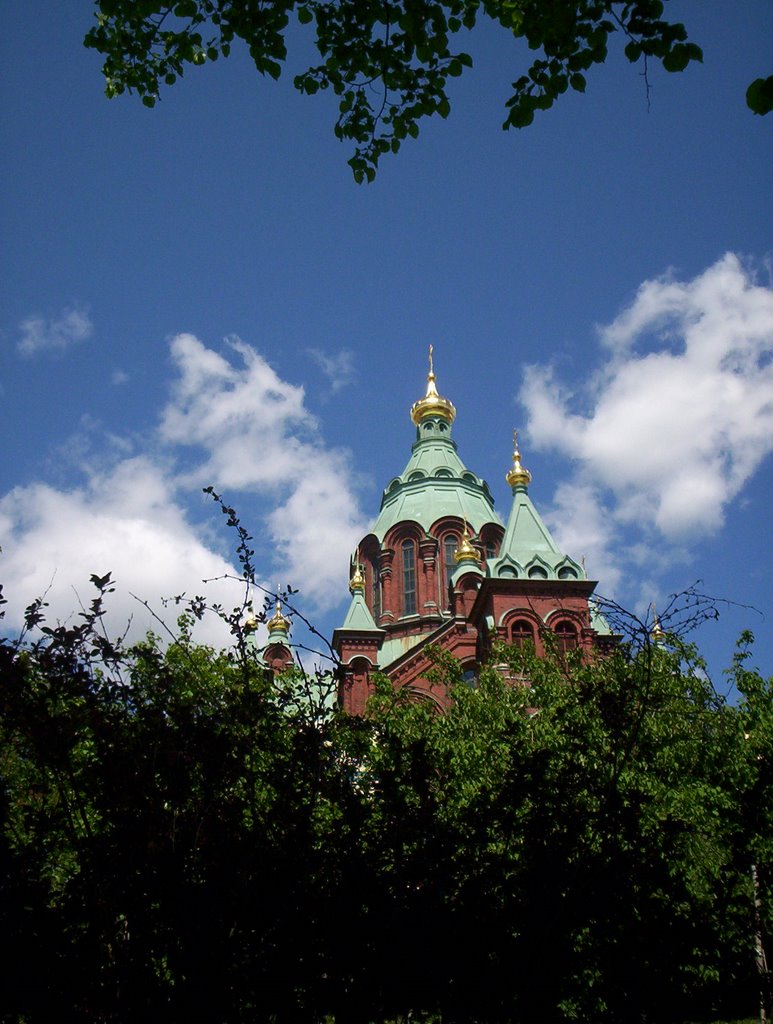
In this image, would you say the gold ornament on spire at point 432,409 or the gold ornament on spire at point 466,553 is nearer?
the gold ornament on spire at point 466,553

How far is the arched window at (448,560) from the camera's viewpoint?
39.8 metres

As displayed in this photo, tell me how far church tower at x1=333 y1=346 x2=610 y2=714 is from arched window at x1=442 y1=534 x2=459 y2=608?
2.0 inches

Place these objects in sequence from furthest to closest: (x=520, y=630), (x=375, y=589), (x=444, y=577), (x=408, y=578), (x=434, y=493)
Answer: (x=434, y=493)
(x=375, y=589)
(x=408, y=578)
(x=444, y=577)
(x=520, y=630)

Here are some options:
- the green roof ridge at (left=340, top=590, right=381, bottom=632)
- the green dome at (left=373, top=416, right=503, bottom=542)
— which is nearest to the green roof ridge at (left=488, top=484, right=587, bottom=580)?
the green roof ridge at (left=340, top=590, right=381, bottom=632)

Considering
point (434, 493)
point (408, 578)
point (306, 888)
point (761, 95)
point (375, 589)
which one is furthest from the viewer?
point (434, 493)

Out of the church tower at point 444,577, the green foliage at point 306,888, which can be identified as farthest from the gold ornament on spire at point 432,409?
the green foliage at point 306,888

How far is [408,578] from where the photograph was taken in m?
41.3

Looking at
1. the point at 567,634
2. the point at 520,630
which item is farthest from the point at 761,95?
the point at 520,630

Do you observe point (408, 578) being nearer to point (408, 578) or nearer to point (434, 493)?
point (408, 578)

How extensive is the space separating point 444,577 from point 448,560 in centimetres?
98

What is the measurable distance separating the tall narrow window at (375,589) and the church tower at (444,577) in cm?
6

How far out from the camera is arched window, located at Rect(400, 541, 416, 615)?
40.6 meters

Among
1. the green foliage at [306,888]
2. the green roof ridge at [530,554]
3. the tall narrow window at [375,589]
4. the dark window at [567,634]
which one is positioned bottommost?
the green foliage at [306,888]

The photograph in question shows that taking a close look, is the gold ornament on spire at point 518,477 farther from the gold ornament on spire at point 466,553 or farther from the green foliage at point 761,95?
the green foliage at point 761,95
